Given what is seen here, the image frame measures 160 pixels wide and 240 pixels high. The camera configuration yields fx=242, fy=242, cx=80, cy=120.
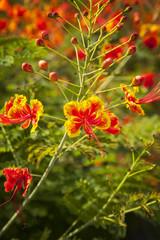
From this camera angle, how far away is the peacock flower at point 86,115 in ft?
3.42

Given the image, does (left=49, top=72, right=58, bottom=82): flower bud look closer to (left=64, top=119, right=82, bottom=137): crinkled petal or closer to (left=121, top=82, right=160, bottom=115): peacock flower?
(left=64, top=119, right=82, bottom=137): crinkled petal

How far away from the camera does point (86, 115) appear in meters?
1.09

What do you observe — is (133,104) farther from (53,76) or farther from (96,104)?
(53,76)

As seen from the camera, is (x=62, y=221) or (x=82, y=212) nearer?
(x=82, y=212)

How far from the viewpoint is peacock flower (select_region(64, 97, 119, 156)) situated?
104 centimetres

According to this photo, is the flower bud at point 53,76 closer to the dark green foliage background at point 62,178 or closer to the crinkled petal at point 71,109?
the crinkled petal at point 71,109

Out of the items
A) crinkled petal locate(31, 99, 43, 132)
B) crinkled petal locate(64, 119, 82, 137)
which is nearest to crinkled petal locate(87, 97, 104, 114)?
crinkled petal locate(64, 119, 82, 137)

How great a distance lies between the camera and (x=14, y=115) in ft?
3.68

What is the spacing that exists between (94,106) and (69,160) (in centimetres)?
155

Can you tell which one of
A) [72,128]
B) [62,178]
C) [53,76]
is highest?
[53,76]

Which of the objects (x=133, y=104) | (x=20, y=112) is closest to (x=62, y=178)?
(x=20, y=112)

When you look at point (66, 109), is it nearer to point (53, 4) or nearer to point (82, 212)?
point (82, 212)

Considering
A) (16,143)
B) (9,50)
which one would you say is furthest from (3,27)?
(16,143)

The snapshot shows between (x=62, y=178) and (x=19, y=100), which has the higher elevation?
(x=19, y=100)
